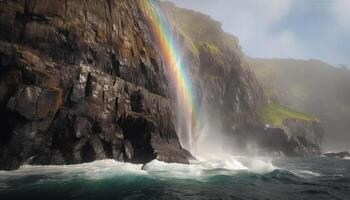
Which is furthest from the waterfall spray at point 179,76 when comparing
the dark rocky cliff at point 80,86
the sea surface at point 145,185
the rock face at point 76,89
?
the sea surface at point 145,185

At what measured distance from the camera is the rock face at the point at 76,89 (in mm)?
35406

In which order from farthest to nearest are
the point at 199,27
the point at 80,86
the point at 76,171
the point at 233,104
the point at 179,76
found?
the point at 199,27
the point at 233,104
the point at 179,76
the point at 80,86
the point at 76,171

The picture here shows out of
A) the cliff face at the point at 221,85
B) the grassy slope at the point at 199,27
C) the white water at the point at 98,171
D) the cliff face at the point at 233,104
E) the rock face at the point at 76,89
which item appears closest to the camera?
the white water at the point at 98,171

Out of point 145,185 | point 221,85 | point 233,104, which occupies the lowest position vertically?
point 145,185

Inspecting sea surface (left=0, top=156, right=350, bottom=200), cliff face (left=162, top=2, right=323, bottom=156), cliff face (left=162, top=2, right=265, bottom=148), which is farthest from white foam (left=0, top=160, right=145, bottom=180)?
cliff face (left=162, top=2, right=323, bottom=156)

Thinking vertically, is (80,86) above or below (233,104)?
below

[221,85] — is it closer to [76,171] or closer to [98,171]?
[98,171]

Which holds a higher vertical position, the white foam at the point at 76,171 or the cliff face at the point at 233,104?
the cliff face at the point at 233,104

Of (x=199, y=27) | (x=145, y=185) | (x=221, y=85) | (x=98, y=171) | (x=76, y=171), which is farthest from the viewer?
(x=199, y=27)

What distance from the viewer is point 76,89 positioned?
41.7m

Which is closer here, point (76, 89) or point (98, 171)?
point (98, 171)

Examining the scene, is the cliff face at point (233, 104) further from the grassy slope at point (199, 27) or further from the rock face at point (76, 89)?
the rock face at point (76, 89)

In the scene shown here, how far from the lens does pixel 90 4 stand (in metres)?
49.8

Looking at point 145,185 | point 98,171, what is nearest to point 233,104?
point 98,171
